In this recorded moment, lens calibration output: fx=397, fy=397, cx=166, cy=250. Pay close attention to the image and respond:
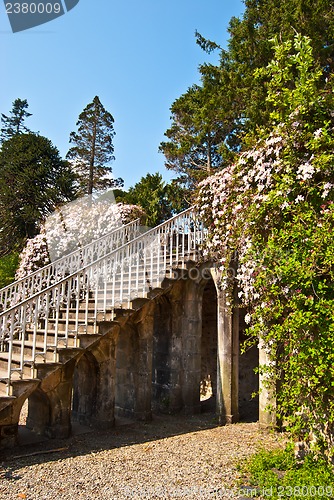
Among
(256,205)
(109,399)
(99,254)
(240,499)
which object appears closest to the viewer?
(240,499)

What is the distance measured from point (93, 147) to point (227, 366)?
1907cm

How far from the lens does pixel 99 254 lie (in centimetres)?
1013

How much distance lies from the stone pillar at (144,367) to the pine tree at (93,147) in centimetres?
1696

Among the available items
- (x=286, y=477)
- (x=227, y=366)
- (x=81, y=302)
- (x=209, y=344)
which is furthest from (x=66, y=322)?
(x=209, y=344)

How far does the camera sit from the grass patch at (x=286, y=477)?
169 inches

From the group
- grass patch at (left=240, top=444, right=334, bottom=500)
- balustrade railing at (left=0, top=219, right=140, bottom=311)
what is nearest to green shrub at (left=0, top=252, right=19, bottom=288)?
balustrade railing at (left=0, top=219, right=140, bottom=311)

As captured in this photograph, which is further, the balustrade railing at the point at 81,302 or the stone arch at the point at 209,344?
the stone arch at the point at 209,344

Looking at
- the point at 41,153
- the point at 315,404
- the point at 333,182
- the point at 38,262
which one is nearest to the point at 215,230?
the point at 333,182

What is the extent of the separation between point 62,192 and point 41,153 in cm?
278

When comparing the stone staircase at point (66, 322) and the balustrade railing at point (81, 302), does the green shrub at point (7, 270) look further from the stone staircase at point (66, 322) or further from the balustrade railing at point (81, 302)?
the balustrade railing at point (81, 302)

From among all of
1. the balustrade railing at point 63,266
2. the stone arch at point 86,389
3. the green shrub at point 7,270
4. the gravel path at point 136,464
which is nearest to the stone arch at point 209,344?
the balustrade railing at point 63,266

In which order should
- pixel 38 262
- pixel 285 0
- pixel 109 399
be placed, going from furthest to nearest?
pixel 285 0, pixel 38 262, pixel 109 399

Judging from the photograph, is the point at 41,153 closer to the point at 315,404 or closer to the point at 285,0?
the point at 285,0

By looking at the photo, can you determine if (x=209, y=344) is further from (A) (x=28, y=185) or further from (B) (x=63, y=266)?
(A) (x=28, y=185)
